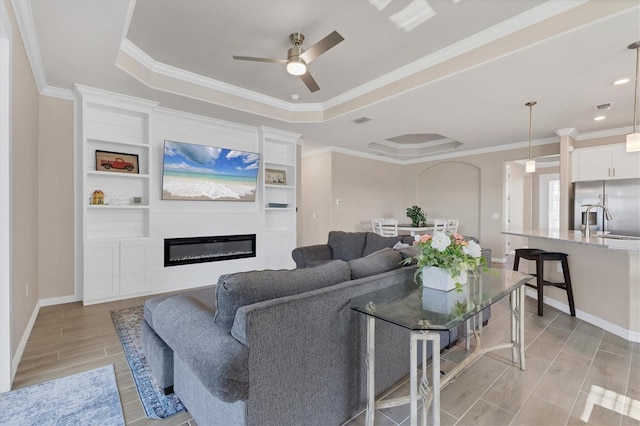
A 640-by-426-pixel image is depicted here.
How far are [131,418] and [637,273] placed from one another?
14.2 feet

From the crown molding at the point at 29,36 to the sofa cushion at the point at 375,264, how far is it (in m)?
3.06

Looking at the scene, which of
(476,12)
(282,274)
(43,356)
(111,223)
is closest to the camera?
(282,274)

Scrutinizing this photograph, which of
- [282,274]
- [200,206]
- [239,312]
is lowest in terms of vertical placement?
[239,312]

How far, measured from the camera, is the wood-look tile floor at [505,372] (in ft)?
5.82

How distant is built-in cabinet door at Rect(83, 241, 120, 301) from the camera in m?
3.73

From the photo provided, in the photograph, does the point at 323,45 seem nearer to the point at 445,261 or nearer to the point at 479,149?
the point at 445,261

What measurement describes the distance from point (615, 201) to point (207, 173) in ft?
21.9

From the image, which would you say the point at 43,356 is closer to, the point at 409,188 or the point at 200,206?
the point at 200,206

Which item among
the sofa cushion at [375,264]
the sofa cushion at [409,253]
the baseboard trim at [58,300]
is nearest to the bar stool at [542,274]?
the sofa cushion at [409,253]

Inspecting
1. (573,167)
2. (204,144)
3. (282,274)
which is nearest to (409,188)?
(573,167)

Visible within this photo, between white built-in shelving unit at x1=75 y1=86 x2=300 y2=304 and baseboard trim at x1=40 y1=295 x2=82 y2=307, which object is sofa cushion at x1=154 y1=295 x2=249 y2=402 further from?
baseboard trim at x1=40 y1=295 x2=82 y2=307

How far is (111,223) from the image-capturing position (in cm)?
414

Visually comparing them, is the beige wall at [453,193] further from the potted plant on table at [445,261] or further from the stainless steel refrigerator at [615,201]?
the potted plant on table at [445,261]

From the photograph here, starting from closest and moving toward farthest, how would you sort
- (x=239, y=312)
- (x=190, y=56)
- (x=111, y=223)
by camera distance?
(x=239, y=312) → (x=190, y=56) → (x=111, y=223)
